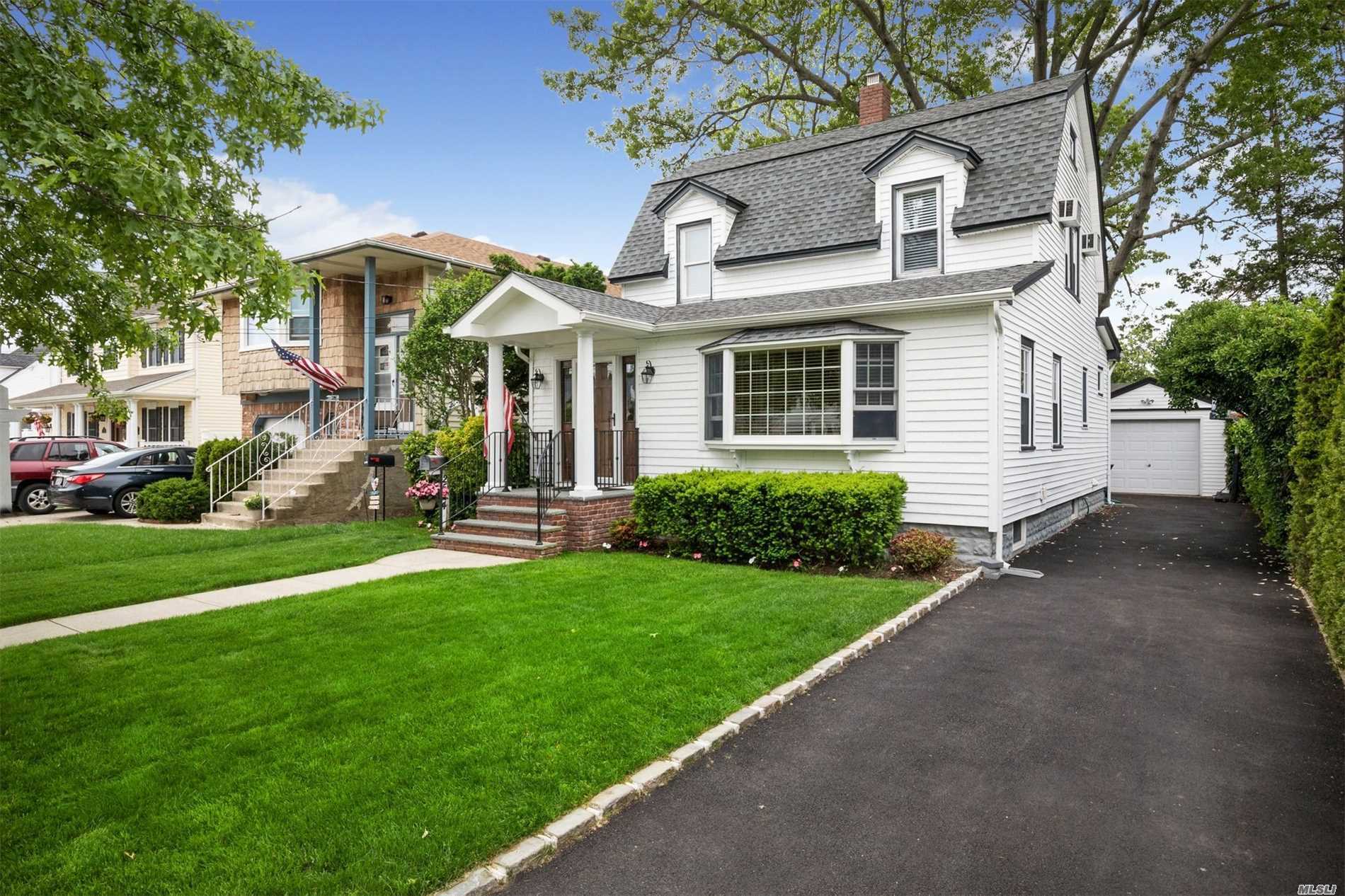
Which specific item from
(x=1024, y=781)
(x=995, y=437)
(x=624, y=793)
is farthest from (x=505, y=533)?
(x=1024, y=781)

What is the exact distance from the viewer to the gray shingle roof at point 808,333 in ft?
33.2

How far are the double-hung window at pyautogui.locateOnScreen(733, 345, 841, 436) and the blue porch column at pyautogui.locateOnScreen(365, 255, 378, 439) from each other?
9.78m

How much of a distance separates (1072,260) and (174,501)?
18.3 m

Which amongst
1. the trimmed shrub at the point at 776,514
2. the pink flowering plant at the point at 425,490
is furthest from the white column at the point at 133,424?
the trimmed shrub at the point at 776,514

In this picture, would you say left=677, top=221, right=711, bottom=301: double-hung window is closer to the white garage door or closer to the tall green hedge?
the tall green hedge

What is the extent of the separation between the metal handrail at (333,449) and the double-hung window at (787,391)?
29.3ft

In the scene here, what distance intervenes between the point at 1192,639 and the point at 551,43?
22.1 meters

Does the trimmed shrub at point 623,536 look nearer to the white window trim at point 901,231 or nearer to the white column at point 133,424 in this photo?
the white window trim at point 901,231

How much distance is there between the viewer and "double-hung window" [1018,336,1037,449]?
1059 cm

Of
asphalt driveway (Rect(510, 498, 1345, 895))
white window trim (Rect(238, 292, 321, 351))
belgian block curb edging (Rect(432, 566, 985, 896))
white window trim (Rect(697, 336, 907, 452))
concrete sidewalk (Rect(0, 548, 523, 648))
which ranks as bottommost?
asphalt driveway (Rect(510, 498, 1345, 895))

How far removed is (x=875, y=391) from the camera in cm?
1016

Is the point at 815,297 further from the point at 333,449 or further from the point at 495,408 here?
the point at 333,449

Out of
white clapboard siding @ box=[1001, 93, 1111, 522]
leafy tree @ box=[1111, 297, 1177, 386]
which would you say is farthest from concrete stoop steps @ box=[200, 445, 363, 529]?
leafy tree @ box=[1111, 297, 1177, 386]

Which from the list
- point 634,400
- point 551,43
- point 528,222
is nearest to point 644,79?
point 551,43
